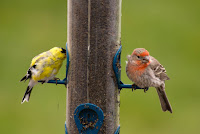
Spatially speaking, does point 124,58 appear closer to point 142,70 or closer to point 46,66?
point 46,66

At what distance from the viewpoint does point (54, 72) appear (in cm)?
889

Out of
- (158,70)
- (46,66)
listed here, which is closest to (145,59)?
(158,70)

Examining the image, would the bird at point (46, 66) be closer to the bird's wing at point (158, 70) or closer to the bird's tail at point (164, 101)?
the bird's wing at point (158, 70)

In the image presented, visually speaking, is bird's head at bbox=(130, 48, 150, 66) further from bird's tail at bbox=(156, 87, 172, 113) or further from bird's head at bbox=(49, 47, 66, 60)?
bird's head at bbox=(49, 47, 66, 60)

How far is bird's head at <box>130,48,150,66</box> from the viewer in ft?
27.5

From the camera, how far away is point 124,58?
540 inches

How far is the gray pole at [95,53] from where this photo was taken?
26.6ft

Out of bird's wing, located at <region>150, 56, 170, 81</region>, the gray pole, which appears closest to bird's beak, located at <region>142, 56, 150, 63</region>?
bird's wing, located at <region>150, 56, 170, 81</region>

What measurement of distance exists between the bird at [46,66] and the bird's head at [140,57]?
982 mm

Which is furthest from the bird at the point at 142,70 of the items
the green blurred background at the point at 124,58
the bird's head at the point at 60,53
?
the green blurred background at the point at 124,58
